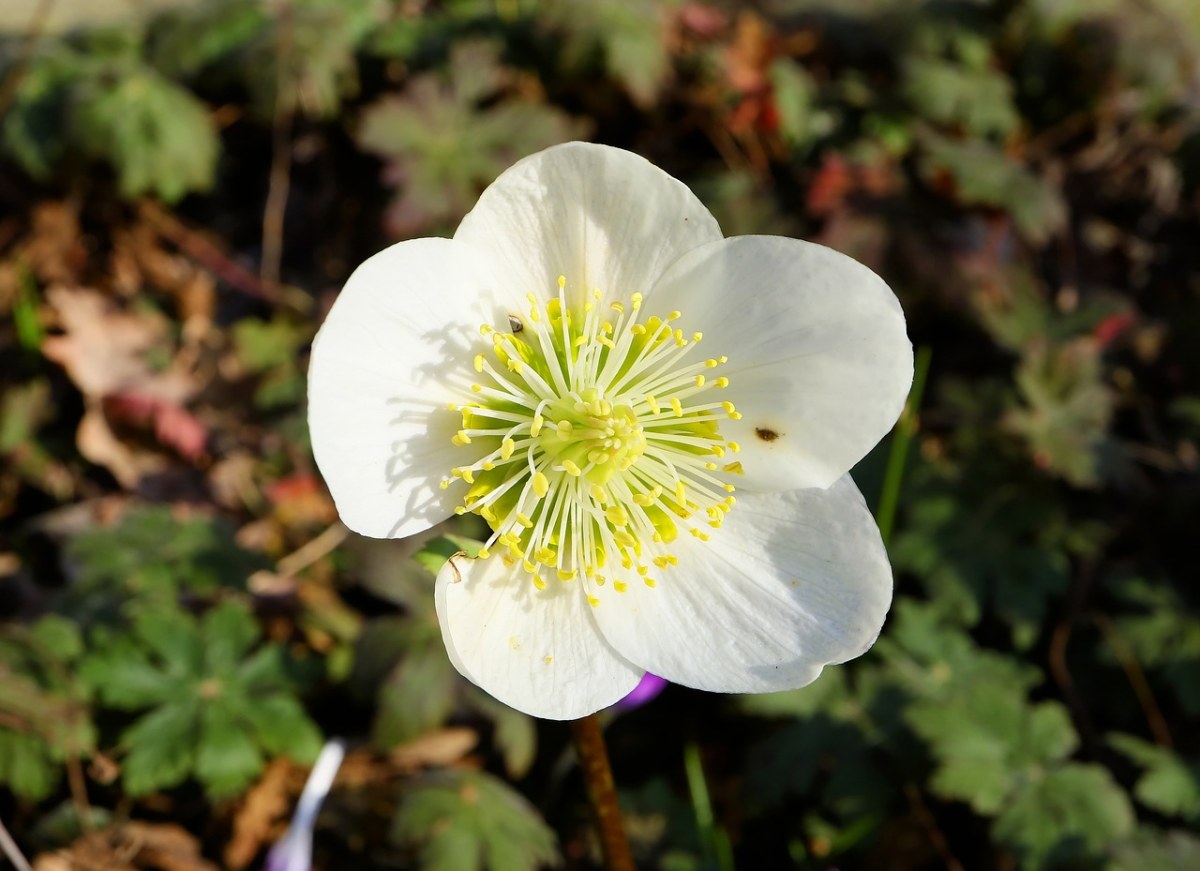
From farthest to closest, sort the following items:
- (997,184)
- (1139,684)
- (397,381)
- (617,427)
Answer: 1. (997,184)
2. (1139,684)
3. (617,427)
4. (397,381)

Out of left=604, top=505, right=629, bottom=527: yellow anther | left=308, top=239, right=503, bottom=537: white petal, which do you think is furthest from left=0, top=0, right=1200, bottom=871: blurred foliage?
left=604, top=505, right=629, bottom=527: yellow anther

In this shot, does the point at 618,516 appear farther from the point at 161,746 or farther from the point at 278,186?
the point at 278,186

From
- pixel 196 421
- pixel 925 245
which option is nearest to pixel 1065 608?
pixel 925 245

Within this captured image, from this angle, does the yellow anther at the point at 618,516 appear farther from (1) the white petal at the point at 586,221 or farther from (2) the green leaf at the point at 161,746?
(2) the green leaf at the point at 161,746

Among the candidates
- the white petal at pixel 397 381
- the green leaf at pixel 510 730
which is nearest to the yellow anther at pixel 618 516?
the white petal at pixel 397 381

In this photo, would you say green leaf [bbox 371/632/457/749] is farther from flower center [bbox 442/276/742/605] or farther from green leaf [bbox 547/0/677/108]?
green leaf [bbox 547/0/677/108]

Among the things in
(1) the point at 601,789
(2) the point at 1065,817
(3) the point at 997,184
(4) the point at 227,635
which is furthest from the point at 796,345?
(3) the point at 997,184

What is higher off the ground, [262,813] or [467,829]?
[467,829]

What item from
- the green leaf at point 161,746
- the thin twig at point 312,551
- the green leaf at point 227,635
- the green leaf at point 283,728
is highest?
the green leaf at point 227,635
